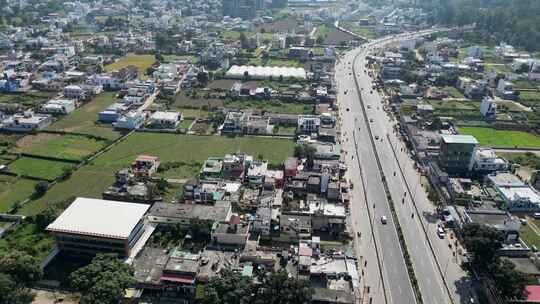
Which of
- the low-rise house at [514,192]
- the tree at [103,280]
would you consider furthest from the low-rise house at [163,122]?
the low-rise house at [514,192]

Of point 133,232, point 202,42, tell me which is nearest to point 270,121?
point 133,232

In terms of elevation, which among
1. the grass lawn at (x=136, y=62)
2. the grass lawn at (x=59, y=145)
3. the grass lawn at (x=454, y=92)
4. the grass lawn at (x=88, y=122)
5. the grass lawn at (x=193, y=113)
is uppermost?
the grass lawn at (x=454, y=92)

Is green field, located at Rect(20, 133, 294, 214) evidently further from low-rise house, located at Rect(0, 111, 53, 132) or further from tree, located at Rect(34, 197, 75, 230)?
low-rise house, located at Rect(0, 111, 53, 132)

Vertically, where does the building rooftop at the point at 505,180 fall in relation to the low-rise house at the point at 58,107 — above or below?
above

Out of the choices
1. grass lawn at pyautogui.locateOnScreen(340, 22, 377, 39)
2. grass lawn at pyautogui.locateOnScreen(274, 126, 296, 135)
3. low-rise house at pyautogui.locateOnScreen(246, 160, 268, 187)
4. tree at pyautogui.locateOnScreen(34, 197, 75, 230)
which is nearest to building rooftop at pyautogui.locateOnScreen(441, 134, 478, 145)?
grass lawn at pyautogui.locateOnScreen(274, 126, 296, 135)

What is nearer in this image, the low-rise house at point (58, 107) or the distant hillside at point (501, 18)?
the low-rise house at point (58, 107)

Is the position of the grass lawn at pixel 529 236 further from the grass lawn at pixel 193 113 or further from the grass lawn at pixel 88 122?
the grass lawn at pixel 88 122

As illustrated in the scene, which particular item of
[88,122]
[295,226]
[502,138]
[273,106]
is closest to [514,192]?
[502,138]
